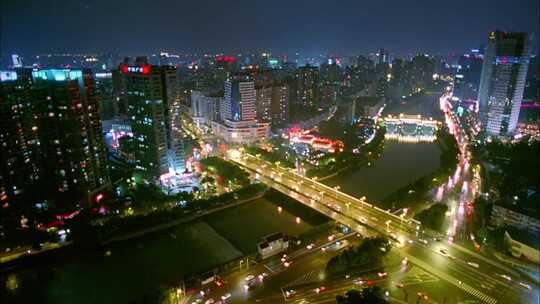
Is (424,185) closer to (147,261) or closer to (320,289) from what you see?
(320,289)

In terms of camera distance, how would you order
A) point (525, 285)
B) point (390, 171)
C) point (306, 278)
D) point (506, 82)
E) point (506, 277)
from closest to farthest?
point (525, 285)
point (506, 277)
point (306, 278)
point (390, 171)
point (506, 82)

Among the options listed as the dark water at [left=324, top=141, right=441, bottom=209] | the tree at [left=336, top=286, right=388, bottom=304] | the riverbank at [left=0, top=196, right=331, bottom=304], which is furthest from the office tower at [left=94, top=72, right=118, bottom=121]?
the tree at [left=336, top=286, right=388, bottom=304]

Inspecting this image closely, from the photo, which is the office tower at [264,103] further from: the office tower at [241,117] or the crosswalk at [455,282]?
the crosswalk at [455,282]

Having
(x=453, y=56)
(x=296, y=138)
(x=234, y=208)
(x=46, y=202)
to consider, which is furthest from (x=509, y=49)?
(x=453, y=56)

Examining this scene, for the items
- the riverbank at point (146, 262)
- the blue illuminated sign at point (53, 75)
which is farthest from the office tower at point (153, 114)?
the riverbank at point (146, 262)

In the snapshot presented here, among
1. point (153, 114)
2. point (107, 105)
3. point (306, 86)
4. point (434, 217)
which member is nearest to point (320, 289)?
point (434, 217)

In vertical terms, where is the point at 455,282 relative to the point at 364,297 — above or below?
below
